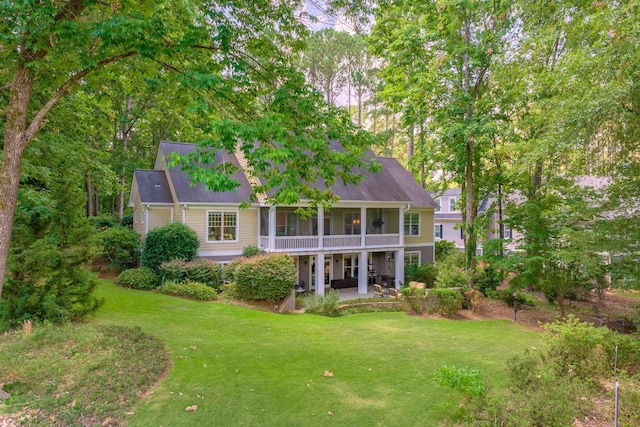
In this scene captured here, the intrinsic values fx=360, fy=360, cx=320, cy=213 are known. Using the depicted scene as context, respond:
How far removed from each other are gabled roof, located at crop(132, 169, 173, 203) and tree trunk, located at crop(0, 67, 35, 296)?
12077mm

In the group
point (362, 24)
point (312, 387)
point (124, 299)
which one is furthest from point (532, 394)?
point (124, 299)

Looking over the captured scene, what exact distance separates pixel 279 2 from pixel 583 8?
33.4 ft

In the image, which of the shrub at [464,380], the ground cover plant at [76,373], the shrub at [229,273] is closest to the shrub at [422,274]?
the shrub at [229,273]

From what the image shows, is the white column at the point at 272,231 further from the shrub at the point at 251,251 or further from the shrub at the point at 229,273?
the shrub at the point at 229,273

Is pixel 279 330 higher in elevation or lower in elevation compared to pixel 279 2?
lower

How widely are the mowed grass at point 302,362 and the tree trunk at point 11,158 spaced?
3330 mm

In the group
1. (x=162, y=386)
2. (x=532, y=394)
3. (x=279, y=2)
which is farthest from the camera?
(x=279, y=2)

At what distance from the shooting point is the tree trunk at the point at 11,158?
5480 mm

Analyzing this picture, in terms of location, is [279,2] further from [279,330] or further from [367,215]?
[367,215]

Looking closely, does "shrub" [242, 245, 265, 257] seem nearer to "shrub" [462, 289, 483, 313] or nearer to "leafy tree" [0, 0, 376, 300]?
"shrub" [462, 289, 483, 313]

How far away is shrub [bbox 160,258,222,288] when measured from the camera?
15.1 meters

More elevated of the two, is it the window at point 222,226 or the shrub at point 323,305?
the window at point 222,226

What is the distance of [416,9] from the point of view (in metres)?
16.3

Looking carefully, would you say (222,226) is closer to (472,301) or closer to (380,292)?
(380,292)
